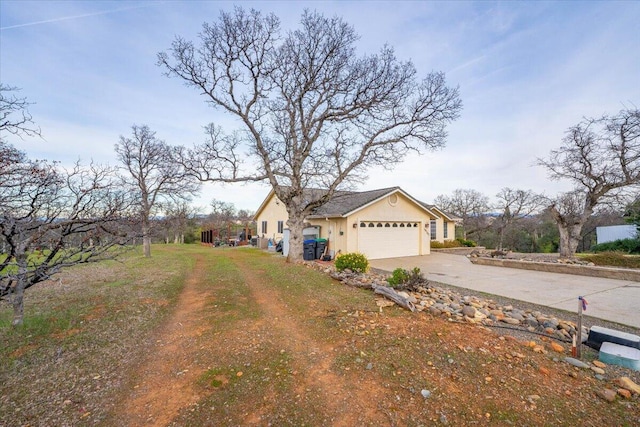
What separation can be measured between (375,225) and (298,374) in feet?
41.6

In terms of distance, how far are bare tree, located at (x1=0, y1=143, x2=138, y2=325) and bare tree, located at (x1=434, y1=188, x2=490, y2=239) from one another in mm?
33332

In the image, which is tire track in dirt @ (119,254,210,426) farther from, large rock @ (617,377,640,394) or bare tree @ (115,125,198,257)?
bare tree @ (115,125,198,257)

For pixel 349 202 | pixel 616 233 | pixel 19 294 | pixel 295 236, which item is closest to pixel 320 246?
pixel 295 236

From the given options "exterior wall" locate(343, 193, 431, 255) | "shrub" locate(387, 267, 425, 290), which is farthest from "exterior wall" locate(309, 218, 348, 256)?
"shrub" locate(387, 267, 425, 290)

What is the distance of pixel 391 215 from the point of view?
1609 cm

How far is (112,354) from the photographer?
4148 millimetres

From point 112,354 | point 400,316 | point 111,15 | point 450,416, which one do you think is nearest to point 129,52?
point 111,15

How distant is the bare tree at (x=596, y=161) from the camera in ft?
40.3

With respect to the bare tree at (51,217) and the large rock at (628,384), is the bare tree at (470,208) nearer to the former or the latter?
the large rock at (628,384)

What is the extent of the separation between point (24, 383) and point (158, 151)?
50.0 ft

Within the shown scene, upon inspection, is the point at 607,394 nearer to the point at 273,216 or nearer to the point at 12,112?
the point at 12,112

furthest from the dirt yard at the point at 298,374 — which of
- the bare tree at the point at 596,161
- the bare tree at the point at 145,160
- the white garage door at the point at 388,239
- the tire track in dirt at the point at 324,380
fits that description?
the bare tree at the point at 596,161

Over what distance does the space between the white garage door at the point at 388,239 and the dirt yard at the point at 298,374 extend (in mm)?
9484

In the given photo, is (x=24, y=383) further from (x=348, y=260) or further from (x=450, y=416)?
(x=348, y=260)
